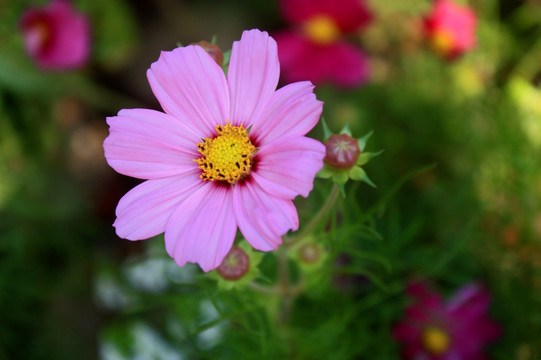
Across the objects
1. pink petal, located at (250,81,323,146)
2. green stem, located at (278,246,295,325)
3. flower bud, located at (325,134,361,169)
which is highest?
pink petal, located at (250,81,323,146)

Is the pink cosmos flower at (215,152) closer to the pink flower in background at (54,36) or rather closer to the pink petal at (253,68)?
the pink petal at (253,68)

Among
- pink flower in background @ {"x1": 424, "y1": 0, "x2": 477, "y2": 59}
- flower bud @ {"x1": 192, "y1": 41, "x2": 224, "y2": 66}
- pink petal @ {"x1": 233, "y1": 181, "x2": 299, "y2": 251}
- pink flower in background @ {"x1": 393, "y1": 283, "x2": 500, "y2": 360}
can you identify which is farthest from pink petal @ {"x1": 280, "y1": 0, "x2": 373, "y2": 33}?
pink petal @ {"x1": 233, "y1": 181, "x2": 299, "y2": 251}

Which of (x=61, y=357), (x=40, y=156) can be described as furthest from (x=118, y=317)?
(x=40, y=156)

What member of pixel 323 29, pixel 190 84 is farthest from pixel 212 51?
pixel 323 29

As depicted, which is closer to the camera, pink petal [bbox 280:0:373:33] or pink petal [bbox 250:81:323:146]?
pink petal [bbox 250:81:323:146]

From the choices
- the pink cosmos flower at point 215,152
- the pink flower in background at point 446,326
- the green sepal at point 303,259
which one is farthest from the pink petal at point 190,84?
the pink flower in background at point 446,326

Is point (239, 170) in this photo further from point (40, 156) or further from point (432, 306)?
point (40, 156)

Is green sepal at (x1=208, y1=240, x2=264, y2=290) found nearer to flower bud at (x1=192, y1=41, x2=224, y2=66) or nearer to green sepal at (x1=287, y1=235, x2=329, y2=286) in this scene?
green sepal at (x1=287, y1=235, x2=329, y2=286)
